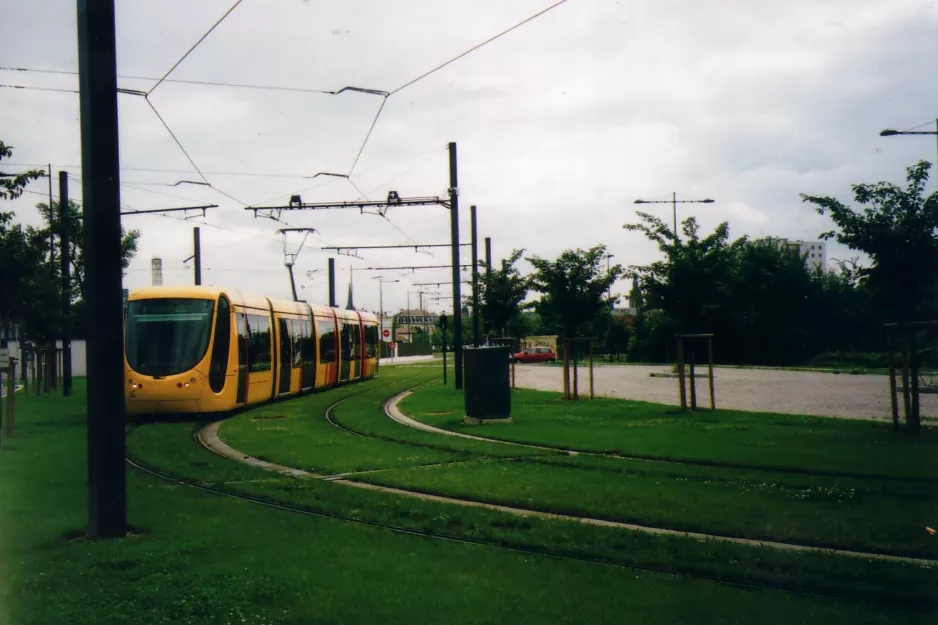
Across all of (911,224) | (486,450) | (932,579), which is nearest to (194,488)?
(486,450)

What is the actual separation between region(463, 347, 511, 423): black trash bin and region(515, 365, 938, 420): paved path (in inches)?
222

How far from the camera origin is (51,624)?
499cm

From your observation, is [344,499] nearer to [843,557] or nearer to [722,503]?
[722,503]

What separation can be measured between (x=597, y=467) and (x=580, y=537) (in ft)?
13.3

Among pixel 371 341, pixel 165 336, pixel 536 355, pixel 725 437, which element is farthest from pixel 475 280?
pixel 536 355

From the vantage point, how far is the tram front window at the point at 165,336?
1919 centimetres

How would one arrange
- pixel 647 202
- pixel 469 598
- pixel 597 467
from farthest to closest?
pixel 647 202
pixel 597 467
pixel 469 598

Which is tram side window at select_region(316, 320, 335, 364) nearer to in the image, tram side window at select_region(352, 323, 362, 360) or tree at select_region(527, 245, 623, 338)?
tram side window at select_region(352, 323, 362, 360)

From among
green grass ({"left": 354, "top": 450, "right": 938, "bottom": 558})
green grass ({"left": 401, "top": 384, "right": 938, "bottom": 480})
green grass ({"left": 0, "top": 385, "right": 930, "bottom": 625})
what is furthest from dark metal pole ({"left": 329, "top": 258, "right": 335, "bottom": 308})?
green grass ({"left": 0, "top": 385, "right": 930, "bottom": 625})

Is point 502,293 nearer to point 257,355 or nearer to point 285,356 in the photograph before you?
point 285,356

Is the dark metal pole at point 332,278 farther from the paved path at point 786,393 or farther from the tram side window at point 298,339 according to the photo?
the tram side window at point 298,339

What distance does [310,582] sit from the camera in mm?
5859

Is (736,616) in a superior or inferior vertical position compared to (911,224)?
inferior

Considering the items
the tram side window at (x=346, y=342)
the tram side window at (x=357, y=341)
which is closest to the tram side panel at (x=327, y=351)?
the tram side window at (x=346, y=342)
